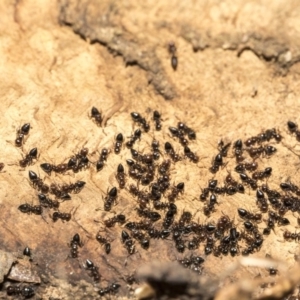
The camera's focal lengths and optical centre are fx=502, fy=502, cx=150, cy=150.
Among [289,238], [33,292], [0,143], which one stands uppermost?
[0,143]

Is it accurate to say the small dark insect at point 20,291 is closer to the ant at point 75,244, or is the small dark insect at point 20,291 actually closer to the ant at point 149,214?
the ant at point 75,244

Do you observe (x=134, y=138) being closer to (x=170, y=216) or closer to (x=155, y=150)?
(x=155, y=150)

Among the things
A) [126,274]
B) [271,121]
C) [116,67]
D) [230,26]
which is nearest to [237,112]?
[271,121]

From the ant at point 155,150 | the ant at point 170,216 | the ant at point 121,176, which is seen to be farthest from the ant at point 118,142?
the ant at point 170,216

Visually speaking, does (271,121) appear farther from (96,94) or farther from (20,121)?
(20,121)

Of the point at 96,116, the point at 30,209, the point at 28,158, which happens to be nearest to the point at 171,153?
the point at 96,116

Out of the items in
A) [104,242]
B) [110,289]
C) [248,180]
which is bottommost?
[110,289]
